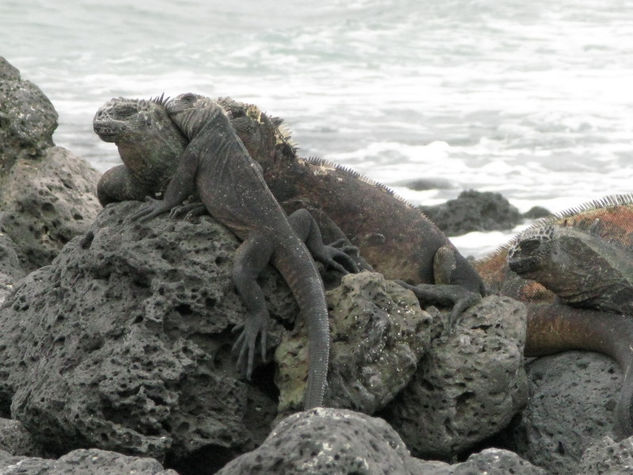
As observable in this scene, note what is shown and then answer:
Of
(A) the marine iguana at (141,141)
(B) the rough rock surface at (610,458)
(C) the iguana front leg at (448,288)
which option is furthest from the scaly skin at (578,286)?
(B) the rough rock surface at (610,458)

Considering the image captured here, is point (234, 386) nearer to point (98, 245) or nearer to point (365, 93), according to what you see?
point (98, 245)

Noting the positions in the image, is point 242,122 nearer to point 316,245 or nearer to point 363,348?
point 316,245

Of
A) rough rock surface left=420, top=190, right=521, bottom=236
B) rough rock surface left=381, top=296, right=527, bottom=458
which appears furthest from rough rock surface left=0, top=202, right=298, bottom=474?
rough rock surface left=420, top=190, right=521, bottom=236

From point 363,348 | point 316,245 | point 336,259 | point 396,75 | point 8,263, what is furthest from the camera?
Answer: point 396,75

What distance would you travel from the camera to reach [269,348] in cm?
479

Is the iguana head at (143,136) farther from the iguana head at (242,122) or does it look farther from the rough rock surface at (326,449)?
the rough rock surface at (326,449)

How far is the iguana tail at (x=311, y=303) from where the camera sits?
4.55 meters

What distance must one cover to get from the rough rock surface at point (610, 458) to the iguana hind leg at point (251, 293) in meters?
1.54

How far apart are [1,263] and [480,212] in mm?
5029

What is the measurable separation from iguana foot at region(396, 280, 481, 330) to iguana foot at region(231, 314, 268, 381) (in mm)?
847

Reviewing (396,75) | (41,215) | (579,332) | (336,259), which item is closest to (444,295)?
(336,259)

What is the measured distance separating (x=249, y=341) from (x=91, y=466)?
127 cm

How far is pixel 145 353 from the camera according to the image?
4590 mm

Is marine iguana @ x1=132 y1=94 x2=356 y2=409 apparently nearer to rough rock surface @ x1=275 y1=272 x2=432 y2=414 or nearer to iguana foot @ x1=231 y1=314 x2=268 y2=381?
iguana foot @ x1=231 y1=314 x2=268 y2=381
